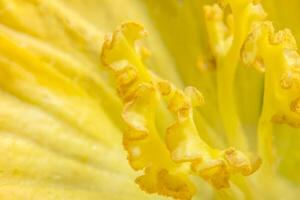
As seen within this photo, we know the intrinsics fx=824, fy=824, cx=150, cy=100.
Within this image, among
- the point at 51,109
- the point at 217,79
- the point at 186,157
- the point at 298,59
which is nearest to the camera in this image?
the point at 186,157

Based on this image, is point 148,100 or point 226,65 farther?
point 226,65

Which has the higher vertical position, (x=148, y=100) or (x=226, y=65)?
(x=226, y=65)

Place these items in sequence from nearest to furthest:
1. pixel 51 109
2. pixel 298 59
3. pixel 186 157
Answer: pixel 186 157 < pixel 298 59 < pixel 51 109

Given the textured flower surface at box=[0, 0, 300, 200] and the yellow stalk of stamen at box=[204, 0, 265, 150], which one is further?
the yellow stalk of stamen at box=[204, 0, 265, 150]

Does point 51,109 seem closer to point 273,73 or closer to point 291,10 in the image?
point 273,73

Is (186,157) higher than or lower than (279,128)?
lower

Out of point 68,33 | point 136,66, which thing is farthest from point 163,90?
point 68,33

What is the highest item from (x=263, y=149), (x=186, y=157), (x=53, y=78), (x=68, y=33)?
(x=68, y=33)

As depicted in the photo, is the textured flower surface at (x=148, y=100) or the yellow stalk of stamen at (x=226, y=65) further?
the yellow stalk of stamen at (x=226, y=65)
